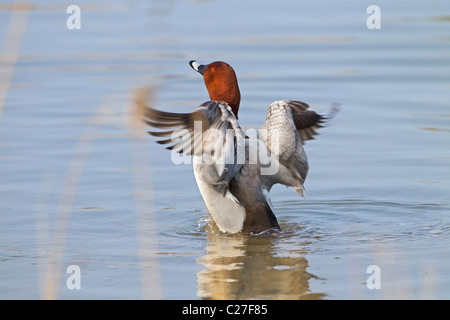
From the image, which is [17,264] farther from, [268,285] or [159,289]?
[268,285]

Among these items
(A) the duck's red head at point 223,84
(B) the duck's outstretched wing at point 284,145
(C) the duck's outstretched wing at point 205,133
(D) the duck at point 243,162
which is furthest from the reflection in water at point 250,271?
(A) the duck's red head at point 223,84

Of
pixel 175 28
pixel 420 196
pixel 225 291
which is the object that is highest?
pixel 175 28

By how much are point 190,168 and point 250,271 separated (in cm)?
292

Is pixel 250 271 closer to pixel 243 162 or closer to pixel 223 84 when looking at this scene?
pixel 243 162

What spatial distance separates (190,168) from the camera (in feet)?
28.3

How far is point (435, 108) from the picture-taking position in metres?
10.2

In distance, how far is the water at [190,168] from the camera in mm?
5664

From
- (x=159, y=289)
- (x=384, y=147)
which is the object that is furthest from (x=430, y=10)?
(x=159, y=289)

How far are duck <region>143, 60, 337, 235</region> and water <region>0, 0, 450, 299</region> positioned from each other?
0.21 metres

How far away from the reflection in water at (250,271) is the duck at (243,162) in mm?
191

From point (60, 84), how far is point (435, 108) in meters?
4.95

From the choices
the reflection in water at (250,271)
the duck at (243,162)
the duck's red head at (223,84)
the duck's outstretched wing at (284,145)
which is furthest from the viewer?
the duck's red head at (223,84)

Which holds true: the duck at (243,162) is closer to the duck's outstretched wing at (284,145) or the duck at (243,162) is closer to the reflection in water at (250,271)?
the duck's outstretched wing at (284,145)

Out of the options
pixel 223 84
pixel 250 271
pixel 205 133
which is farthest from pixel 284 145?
pixel 250 271
